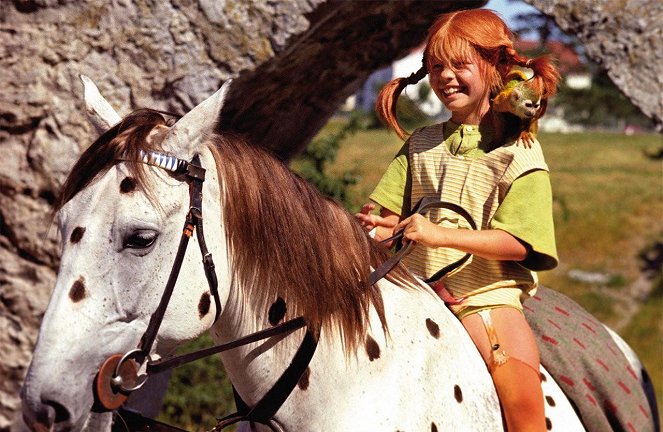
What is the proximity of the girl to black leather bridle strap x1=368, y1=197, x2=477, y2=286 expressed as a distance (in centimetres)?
3

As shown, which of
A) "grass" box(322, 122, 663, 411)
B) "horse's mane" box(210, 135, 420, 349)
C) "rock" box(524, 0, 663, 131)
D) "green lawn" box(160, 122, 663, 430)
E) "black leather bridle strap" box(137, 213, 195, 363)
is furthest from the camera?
"grass" box(322, 122, 663, 411)

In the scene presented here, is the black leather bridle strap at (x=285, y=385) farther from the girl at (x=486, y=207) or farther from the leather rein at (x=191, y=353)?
the girl at (x=486, y=207)

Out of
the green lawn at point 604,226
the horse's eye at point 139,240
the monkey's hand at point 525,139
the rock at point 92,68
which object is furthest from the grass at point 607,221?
the horse's eye at point 139,240

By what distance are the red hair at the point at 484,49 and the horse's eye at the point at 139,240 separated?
1.05 meters

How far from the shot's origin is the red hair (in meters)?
2.66

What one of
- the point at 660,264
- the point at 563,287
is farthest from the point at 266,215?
the point at 660,264

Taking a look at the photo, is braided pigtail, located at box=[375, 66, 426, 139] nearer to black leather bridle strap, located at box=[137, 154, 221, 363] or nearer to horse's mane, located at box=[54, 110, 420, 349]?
horse's mane, located at box=[54, 110, 420, 349]

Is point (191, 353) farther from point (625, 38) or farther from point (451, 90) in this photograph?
point (625, 38)

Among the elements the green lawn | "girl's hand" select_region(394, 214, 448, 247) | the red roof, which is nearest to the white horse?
"girl's hand" select_region(394, 214, 448, 247)

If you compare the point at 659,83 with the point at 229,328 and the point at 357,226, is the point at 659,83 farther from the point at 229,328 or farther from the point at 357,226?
the point at 229,328

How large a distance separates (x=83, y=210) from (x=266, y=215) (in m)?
0.44

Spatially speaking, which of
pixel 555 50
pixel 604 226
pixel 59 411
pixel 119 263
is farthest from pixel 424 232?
pixel 604 226

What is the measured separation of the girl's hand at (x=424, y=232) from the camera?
97.7 inches

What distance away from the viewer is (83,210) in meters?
2.12
